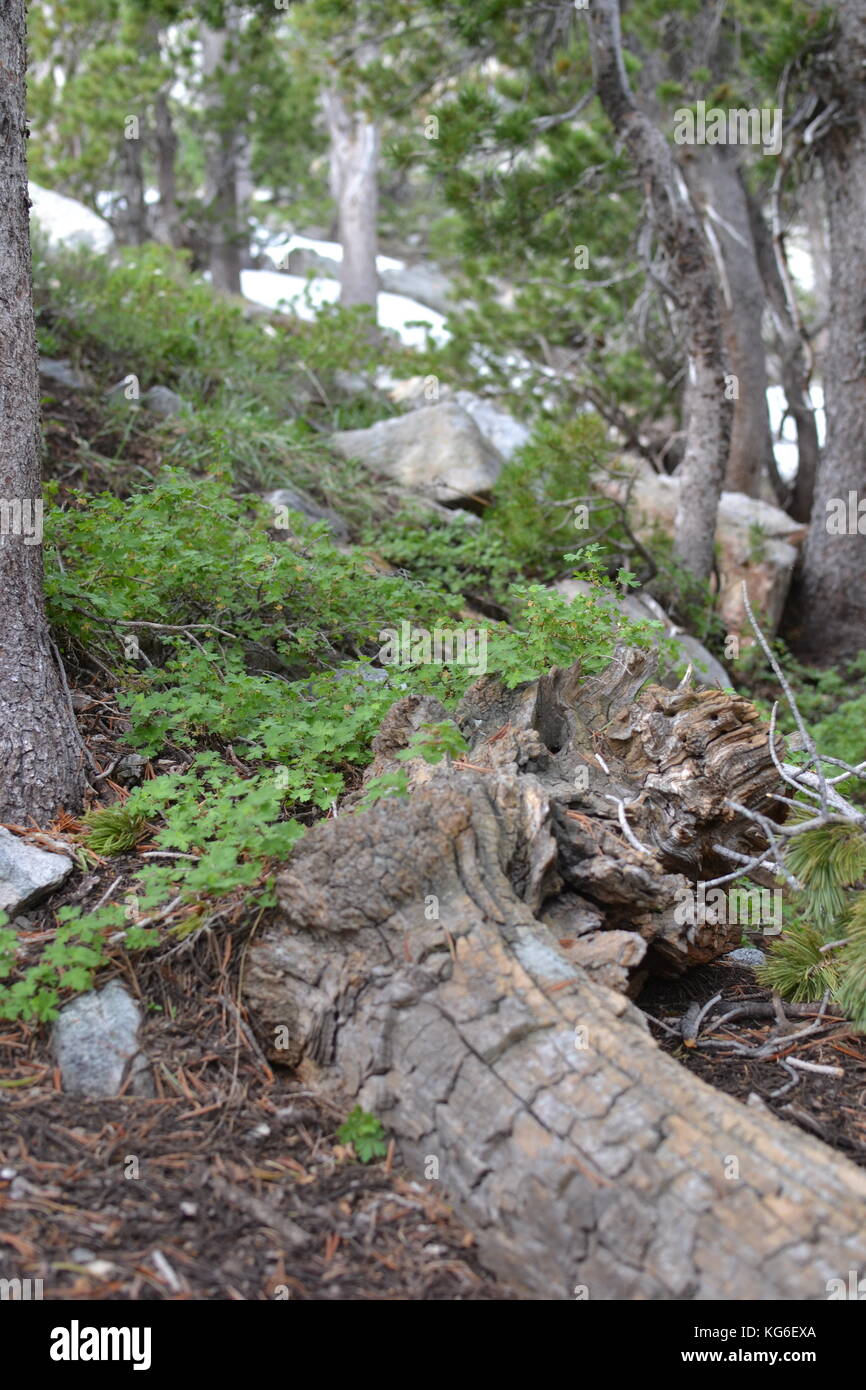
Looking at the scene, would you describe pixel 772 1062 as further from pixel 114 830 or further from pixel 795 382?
pixel 795 382

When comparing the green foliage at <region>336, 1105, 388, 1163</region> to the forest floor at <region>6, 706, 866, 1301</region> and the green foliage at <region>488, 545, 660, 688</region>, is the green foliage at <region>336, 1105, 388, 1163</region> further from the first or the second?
the green foliage at <region>488, 545, 660, 688</region>

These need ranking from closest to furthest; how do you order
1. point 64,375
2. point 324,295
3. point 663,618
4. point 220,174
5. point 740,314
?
point 663,618 → point 64,375 → point 740,314 → point 220,174 → point 324,295

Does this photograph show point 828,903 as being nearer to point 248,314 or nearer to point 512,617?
point 512,617

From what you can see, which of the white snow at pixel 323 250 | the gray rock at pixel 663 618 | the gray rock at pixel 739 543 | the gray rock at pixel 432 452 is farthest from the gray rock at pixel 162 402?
the white snow at pixel 323 250

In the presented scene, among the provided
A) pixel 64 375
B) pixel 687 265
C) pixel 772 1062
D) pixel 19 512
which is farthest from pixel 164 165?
pixel 772 1062

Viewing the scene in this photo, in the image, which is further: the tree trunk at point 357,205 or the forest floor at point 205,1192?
the tree trunk at point 357,205

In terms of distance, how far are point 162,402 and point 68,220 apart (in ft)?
25.0

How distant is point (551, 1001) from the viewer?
275 cm

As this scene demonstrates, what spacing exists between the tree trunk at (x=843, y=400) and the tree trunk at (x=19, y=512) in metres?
6.66

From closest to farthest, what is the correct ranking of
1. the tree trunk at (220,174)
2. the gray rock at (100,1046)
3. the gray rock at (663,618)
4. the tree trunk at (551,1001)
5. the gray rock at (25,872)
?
1. the tree trunk at (551,1001)
2. the gray rock at (100,1046)
3. the gray rock at (25,872)
4. the gray rock at (663,618)
5. the tree trunk at (220,174)

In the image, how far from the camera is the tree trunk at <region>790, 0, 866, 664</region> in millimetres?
8203

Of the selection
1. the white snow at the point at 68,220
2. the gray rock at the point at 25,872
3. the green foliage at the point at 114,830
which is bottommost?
the gray rock at the point at 25,872

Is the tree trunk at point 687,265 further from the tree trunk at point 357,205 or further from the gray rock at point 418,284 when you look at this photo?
the gray rock at point 418,284

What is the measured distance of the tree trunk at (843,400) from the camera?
820 cm
